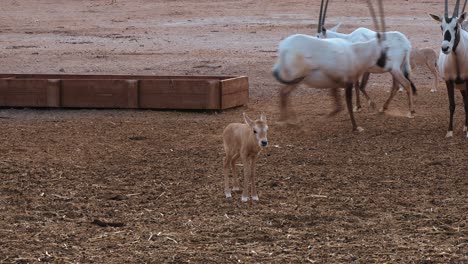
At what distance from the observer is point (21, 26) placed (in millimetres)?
26219

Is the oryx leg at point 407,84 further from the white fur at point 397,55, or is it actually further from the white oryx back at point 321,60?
the white oryx back at point 321,60

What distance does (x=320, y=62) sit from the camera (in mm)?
10922

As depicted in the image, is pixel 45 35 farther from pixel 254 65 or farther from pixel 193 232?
pixel 193 232

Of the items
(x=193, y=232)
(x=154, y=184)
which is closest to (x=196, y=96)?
(x=154, y=184)

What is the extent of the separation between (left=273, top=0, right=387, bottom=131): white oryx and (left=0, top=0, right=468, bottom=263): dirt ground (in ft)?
2.33

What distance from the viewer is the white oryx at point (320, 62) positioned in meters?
10.4

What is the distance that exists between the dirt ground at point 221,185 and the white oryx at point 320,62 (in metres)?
0.71

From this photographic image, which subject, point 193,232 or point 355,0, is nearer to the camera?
point 193,232

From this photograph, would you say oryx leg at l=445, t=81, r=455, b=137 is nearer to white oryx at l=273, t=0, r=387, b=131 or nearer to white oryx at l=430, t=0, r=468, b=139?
white oryx at l=430, t=0, r=468, b=139

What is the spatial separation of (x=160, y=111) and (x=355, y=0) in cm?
1864

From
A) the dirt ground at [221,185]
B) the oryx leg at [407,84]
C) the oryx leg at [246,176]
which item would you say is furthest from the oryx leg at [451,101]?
the oryx leg at [246,176]

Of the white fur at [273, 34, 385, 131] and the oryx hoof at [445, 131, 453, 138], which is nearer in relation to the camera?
the white fur at [273, 34, 385, 131]

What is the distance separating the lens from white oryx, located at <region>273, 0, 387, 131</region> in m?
10.4

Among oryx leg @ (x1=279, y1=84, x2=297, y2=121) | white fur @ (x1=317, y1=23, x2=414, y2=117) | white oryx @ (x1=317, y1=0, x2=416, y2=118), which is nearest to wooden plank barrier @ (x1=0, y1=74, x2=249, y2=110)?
white oryx @ (x1=317, y1=0, x2=416, y2=118)
